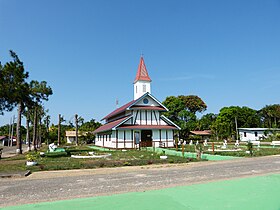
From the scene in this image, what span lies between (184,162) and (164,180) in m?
6.20

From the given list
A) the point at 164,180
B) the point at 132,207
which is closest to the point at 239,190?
the point at 164,180

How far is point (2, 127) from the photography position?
99938 mm

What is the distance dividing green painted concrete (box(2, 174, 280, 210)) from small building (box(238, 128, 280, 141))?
4730 cm

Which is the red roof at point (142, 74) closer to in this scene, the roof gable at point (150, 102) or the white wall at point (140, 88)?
the white wall at point (140, 88)

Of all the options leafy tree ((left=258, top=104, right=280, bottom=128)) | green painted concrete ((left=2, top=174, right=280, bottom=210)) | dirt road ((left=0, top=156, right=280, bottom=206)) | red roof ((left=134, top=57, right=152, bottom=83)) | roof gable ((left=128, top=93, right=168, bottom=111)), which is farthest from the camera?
leafy tree ((left=258, top=104, right=280, bottom=128))

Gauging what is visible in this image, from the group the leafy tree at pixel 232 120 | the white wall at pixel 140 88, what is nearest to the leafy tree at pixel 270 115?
the leafy tree at pixel 232 120

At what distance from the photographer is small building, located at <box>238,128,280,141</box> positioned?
50572mm

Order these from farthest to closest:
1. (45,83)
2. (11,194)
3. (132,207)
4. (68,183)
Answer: (45,83)
(68,183)
(11,194)
(132,207)

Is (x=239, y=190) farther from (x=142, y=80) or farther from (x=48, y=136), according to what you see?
(x=48, y=136)

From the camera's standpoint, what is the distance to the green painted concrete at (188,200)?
5927 mm

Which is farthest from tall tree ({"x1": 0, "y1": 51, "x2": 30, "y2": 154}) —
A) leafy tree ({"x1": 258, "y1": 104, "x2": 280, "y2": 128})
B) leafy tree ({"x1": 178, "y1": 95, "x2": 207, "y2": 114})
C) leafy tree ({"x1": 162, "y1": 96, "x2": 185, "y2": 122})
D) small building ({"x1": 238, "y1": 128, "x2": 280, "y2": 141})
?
leafy tree ({"x1": 258, "y1": 104, "x2": 280, "y2": 128})

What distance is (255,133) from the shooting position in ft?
171

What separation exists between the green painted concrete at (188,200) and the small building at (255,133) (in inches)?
1862

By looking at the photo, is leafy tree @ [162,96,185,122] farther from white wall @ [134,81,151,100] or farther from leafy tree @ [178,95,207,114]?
white wall @ [134,81,151,100]
